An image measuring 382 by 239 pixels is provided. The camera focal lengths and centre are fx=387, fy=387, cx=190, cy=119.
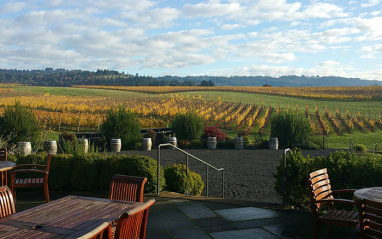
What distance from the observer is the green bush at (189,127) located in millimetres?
24250

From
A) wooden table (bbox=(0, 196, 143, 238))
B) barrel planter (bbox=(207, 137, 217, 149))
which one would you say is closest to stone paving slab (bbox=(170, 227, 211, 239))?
wooden table (bbox=(0, 196, 143, 238))

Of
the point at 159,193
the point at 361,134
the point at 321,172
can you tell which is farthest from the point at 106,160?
the point at 361,134

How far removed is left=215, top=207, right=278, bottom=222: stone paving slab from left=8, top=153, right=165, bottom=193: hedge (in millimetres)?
1808

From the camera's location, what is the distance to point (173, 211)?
19.8ft

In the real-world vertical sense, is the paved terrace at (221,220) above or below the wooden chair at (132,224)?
below

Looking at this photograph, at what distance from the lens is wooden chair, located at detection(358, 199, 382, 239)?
3318 millimetres

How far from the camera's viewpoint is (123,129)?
2203cm

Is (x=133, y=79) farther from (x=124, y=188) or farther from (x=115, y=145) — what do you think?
(x=124, y=188)

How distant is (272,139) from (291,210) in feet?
54.4

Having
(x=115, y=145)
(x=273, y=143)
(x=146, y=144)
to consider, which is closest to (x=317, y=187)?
(x=115, y=145)

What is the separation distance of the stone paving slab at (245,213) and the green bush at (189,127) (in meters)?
18.0

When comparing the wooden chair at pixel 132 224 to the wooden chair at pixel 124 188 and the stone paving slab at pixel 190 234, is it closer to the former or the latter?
the wooden chair at pixel 124 188

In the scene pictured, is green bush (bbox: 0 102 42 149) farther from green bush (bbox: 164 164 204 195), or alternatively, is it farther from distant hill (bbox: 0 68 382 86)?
distant hill (bbox: 0 68 382 86)

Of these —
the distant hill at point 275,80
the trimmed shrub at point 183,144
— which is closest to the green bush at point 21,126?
the trimmed shrub at point 183,144
